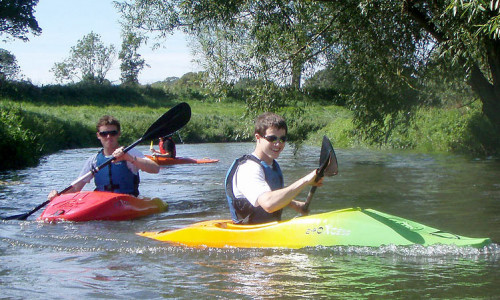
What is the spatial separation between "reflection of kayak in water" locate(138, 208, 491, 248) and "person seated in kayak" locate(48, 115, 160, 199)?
62.4 inches

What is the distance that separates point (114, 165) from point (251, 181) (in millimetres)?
2613

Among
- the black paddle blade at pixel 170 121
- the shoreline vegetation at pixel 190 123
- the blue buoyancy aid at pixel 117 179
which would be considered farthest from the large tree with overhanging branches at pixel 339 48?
the blue buoyancy aid at pixel 117 179

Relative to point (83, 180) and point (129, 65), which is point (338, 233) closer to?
point (83, 180)

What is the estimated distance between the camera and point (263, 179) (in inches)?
167

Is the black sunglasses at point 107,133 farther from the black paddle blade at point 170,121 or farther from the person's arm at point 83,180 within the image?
the black paddle blade at point 170,121

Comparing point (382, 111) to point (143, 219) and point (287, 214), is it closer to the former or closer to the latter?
point (287, 214)

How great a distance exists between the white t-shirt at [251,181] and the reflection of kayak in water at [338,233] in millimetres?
397

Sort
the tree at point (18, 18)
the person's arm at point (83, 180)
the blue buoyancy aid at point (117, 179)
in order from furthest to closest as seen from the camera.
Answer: the tree at point (18, 18)
the blue buoyancy aid at point (117, 179)
the person's arm at point (83, 180)

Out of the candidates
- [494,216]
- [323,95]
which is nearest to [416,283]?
[494,216]

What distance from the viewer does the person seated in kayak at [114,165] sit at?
6020mm

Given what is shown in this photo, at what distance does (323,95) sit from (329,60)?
4.12 ft

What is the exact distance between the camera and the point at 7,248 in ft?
16.8

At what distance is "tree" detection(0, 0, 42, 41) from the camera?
30969mm

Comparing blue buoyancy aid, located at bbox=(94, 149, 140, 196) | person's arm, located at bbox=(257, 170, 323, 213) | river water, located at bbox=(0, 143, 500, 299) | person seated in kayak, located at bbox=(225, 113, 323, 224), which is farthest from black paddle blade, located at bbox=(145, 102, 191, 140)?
person's arm, located at bbox=(257, 170, 323, 213)
